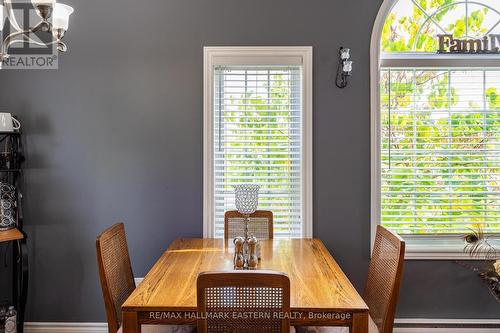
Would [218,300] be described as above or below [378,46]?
below

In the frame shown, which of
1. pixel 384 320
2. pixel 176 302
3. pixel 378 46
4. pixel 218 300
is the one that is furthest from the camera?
pixel 378 46

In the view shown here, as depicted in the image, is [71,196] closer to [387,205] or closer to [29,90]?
[29,90]

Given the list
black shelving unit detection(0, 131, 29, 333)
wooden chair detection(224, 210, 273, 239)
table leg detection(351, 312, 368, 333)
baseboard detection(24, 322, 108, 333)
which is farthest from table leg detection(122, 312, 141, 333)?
baseboard detection(24, 322, 108, 333)

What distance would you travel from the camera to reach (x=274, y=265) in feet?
6.29

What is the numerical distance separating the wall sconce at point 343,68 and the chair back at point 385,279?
1095 mm

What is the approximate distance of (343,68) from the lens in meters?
2.51

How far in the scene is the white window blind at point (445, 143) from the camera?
265cm

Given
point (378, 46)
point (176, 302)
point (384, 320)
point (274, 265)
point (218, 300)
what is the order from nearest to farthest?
point (218, 300), point (176, 302), point (384, 320), point (274, 265), point (378, 46)

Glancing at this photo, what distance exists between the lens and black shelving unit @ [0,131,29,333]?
7.83ft

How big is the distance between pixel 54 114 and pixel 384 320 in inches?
98.7

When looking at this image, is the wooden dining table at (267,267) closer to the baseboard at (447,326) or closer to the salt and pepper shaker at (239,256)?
the salt and pepper shaker at (239,256)

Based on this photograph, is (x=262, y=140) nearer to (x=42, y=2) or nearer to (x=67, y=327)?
(x=42, y=2)

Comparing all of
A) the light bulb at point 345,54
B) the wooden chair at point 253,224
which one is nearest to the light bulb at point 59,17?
the wooden chair at point 253,224

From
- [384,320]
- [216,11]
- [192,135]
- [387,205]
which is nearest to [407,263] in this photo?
[387,205]
